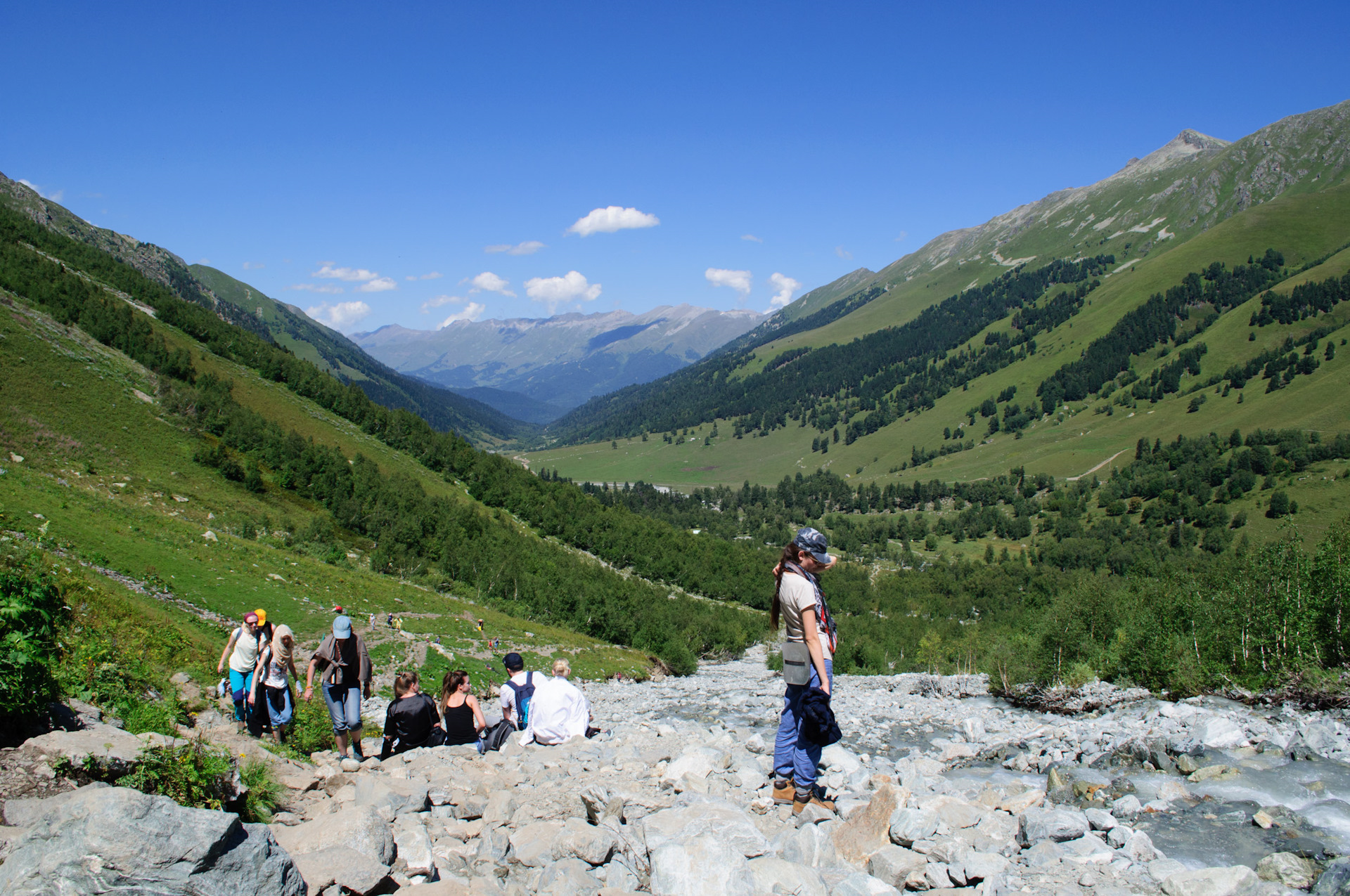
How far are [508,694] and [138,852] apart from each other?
943cm

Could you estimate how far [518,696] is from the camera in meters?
15.1

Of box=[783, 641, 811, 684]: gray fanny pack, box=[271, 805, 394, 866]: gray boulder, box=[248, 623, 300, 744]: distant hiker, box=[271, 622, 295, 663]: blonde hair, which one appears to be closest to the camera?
box=[271, 805, 394, 866]: gray boulder

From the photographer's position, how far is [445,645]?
30.0 metres

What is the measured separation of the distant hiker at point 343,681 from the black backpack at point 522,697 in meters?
3.23

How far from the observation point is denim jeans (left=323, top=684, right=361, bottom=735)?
12.7m

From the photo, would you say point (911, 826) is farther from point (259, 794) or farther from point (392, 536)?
point (392, 536)

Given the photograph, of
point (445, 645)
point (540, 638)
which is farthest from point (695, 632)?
point (445, 645)

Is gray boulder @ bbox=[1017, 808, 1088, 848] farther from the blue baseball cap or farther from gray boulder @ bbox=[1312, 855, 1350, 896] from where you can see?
the blue baseball cap

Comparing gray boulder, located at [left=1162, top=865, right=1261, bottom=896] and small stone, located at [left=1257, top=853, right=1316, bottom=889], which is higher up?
gray boulder, located at [left=1162, top=865, right=1261, bottom=896]

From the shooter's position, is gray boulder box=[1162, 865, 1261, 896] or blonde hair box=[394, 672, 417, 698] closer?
gray boulder box=[1162, 865, 1261, 896]

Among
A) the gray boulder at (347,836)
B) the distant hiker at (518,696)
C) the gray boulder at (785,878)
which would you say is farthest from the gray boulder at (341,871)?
the distant hiker at (518,696)

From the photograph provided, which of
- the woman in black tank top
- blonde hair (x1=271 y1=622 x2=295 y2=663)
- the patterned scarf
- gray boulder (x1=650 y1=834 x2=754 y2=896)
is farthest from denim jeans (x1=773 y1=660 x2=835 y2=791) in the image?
blonde hair (x1=271 y1=622 x2=295 y2=663)

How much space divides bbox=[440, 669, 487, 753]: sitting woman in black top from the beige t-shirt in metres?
7.41

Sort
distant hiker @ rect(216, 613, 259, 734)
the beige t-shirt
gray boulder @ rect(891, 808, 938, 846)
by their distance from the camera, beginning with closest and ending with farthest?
gray boulder @ rect(891, 808, 938, 846), the beige t-shirt, distant hiker @ rect(216, 613, 259, 734)
